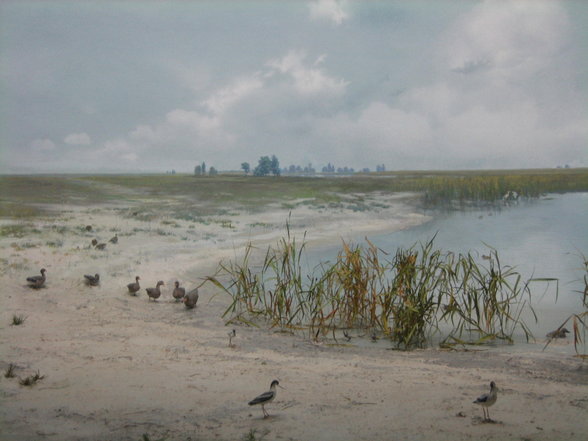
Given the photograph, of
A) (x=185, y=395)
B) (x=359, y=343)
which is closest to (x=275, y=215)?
(x=359, y=343)

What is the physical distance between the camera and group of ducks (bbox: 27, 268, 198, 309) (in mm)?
3926

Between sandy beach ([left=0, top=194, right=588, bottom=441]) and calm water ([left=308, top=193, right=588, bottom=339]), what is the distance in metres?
0.40

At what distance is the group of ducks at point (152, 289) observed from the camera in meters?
3.93

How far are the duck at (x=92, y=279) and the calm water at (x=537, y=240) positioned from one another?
8.23ft

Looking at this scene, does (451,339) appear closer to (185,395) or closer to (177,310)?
(185,395)

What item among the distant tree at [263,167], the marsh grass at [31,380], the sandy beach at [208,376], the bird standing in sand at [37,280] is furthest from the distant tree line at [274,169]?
the marsh grass at [31,380]

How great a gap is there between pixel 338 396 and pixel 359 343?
1024 millimetres

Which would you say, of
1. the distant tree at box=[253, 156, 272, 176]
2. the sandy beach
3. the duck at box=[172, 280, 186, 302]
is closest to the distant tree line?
the distant tree at box=[253, 156, 272, 176]

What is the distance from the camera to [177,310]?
405 cm

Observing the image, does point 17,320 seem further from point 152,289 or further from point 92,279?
point 152,289

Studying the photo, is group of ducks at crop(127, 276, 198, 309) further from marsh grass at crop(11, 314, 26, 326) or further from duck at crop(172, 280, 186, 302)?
marsh grass at crop(11, 314, 26, 326)

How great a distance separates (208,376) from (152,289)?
1631mm

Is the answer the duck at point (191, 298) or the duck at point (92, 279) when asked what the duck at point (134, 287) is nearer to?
the duck at point (92, 279)

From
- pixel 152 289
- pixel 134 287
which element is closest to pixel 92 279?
pixel 134 287
